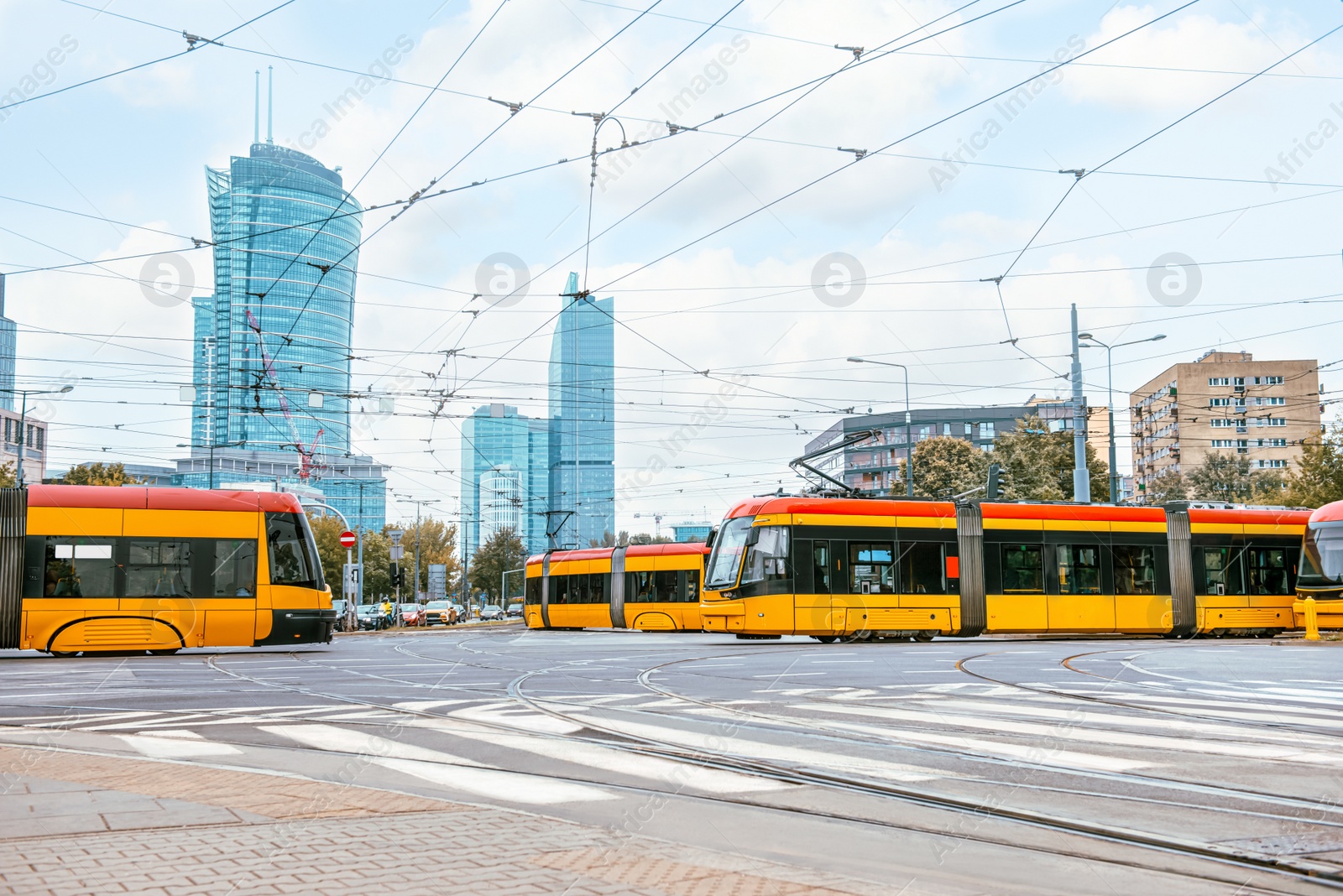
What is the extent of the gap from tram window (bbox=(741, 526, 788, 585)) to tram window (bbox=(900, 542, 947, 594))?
8.73 ft

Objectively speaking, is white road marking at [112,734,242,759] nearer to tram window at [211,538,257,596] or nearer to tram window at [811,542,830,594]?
tram window at [211,538,257,596]

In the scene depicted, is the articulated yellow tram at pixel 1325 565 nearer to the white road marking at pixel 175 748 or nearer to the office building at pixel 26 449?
the white road marking at pixel 175 748

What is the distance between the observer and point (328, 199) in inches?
1003

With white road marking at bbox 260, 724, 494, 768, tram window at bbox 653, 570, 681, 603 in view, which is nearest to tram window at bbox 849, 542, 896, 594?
tram window at bbox 653, 570, 681, 603

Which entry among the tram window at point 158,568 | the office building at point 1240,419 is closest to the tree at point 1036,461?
the tram window at point 158,568

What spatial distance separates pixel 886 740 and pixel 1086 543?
64.3 feet

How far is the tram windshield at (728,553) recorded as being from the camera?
25.3 meters

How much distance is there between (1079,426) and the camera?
103ft

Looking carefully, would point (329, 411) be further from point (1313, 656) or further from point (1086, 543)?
point (1313, 656)

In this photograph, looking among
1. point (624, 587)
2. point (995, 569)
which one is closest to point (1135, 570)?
point (995, 569)

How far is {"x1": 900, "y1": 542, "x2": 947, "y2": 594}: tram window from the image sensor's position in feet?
83.8

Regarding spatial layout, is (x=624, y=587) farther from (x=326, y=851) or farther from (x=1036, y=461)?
(x=326, y=851)

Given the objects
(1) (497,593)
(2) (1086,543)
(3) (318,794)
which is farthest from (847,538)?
(1) (497,593)

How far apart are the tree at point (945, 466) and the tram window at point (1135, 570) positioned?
3786 centimetres
